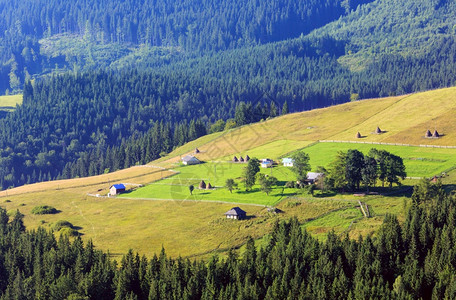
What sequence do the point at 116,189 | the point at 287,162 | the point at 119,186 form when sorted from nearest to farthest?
1. the point at 116,189
2. the point at 287,162
3. the point at 119,186

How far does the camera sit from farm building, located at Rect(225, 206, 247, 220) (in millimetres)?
116125

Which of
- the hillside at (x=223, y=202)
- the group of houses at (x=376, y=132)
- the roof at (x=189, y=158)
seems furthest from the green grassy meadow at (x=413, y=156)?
the roof at (x=189, y=158)

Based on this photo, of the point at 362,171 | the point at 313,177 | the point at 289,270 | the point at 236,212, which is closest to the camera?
the point at 289,270

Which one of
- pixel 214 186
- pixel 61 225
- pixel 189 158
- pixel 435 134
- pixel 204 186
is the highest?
pixel 435 134

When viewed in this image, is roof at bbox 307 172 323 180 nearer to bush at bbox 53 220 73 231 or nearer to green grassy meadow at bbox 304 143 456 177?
green grassy meadow at bbox 304 143 456 177

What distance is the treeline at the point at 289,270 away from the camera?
83938mm

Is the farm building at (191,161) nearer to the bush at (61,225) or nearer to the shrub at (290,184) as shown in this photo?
the shrub at (290,184)

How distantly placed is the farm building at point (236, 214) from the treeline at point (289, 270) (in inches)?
537

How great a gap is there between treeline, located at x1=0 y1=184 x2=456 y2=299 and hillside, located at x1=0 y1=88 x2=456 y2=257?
835 centimetres

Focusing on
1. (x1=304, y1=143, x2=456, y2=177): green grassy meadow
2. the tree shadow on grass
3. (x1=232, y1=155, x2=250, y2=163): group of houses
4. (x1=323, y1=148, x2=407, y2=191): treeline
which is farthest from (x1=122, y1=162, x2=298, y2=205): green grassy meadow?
(x1=304, y1=143, x2=456, y2=177): green grassy meadow

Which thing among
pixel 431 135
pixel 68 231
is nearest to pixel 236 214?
pixel 68 231

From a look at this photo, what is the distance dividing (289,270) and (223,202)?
1614 inches

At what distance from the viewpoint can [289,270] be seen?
88.1 meters

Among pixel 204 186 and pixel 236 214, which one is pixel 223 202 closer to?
pixel 236 214
